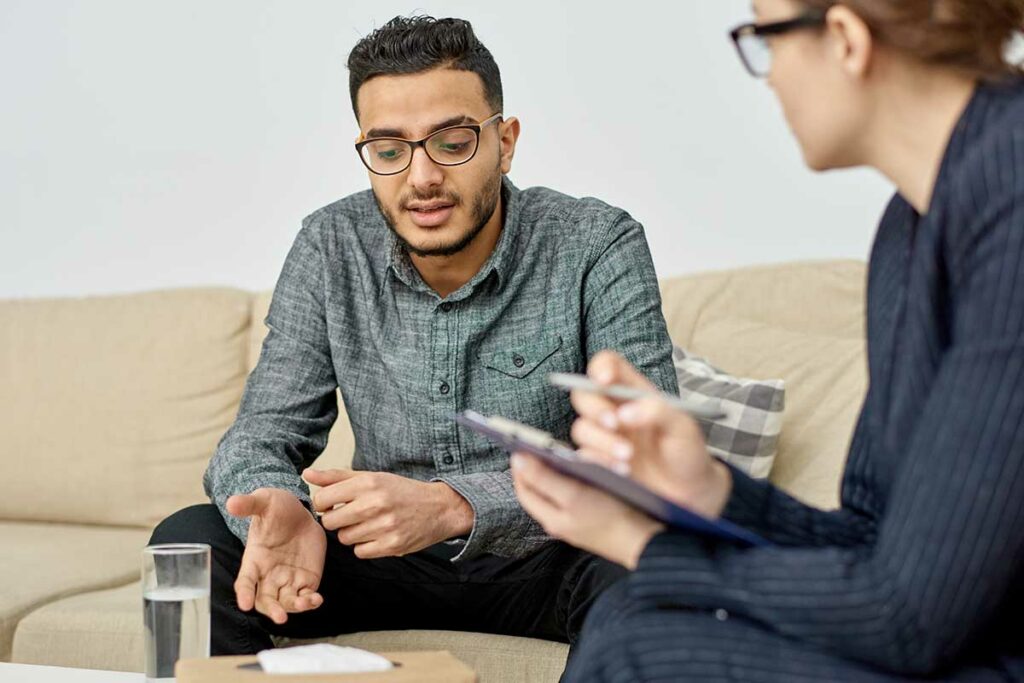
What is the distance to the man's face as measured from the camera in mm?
1759

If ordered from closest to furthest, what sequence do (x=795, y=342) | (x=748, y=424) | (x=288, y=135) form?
(x=748, y=424)
(x=795, y=342)
(x=288, y=135)

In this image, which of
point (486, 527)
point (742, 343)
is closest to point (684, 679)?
point (486, 527)

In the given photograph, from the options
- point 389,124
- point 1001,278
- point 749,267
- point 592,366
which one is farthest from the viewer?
point 749,267

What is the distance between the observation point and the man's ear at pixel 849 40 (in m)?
0.96

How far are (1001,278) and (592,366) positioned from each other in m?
0.30

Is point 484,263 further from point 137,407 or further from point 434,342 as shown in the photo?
point 137,407

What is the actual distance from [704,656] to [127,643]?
4.03ft

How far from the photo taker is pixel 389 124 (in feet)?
5.78

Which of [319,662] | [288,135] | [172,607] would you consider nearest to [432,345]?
[172,607]

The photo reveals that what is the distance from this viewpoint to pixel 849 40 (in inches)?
→ 38.4

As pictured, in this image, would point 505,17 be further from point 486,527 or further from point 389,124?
point 486,527

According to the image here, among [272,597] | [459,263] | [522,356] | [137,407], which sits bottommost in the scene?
[137,407]

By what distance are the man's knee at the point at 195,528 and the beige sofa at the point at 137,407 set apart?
→ 0.82ft

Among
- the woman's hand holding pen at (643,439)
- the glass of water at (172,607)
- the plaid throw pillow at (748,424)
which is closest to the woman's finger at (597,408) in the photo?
the woman's hand holding pen at (643,439)
